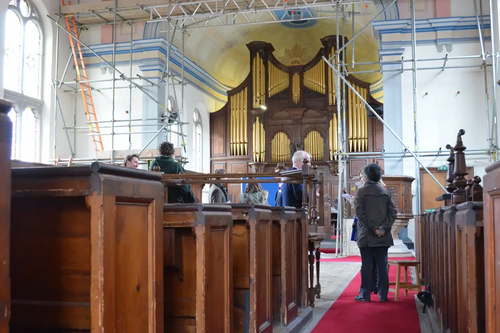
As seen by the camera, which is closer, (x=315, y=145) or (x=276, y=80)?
(x=315, y=145)

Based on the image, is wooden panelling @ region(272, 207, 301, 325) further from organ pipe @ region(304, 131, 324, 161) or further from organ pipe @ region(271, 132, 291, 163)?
organ pipe @ region(271, 132, 291, 163)

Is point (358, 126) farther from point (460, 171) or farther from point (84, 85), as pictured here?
point (460, 171)

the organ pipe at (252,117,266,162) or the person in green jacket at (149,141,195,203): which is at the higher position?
the organ pipe at (252,117,266,162)

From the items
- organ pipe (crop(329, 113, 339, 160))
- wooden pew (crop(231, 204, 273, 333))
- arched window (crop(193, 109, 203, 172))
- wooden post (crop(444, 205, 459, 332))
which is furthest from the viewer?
arched window (crop(193, 109, 203, 172))

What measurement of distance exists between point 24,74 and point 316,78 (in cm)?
773

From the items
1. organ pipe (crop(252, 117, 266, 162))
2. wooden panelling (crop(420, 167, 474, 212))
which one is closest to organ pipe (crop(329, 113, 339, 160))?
organ pipe (crop(252, 117, 266, 162))

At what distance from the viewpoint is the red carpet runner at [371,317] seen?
390 centimetres

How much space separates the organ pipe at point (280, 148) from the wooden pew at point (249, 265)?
39.1 ft

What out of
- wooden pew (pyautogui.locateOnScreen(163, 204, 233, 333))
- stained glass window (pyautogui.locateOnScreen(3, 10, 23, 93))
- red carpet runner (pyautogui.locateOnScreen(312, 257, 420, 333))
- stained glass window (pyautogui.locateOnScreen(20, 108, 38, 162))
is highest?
stained glass window (pyautogui.locateOnScreen(3, 10, 23, 93))

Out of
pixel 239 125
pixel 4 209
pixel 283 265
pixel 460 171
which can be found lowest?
pixel 283 265

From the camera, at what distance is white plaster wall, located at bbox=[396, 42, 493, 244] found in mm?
10086

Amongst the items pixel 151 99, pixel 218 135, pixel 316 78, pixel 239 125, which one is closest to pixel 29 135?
pixel 151 99

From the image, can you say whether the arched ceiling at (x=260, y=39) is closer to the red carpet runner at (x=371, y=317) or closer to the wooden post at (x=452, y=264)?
the red carpet runner at (x=371, y=317)

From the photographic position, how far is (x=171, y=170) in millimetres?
5129
